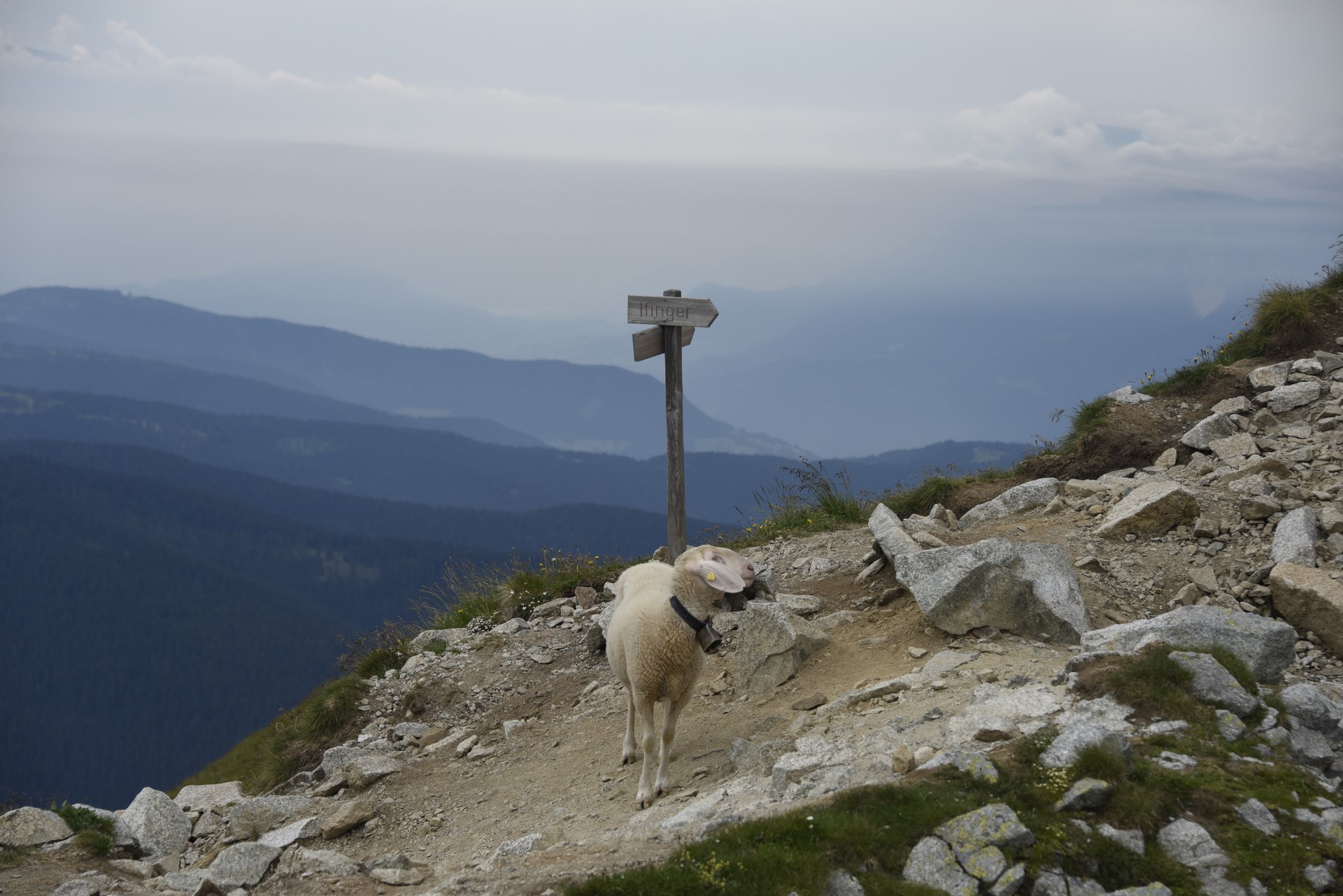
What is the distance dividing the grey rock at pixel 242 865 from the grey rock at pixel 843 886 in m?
5.10

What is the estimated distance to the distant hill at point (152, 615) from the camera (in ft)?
420

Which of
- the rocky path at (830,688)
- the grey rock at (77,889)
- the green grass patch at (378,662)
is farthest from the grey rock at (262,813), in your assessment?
the green grass patch at (378,662)

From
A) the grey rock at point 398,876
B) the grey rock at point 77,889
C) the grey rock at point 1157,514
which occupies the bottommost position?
the grey rock at point 77,889

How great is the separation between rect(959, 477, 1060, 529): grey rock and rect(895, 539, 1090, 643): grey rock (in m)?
3.43

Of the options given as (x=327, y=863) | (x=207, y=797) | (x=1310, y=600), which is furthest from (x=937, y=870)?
(x=207, y=797)

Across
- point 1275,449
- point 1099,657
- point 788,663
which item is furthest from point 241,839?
point 1275,449

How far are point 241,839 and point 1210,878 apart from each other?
27.2 feet

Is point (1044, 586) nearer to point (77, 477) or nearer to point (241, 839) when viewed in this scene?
point (241, 839)

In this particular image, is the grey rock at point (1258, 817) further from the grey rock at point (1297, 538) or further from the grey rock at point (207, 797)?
the grey rock at point (207, 797)

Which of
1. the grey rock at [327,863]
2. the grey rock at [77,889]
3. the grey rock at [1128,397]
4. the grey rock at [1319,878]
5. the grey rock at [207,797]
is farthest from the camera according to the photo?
the grey rock at [1128,397]

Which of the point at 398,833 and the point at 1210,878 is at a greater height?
the point at 1210,878

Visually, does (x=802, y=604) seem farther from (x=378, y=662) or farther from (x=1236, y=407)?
(x=1236, y=407)

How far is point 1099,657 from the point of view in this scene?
7250 mm

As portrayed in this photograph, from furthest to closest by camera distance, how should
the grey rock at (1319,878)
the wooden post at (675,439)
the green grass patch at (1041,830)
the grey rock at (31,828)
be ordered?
the wooden post at (675,439) → the grey rock at (31,828) → the green grass patch at (1041,830) → the grey rock at (1319,878)
